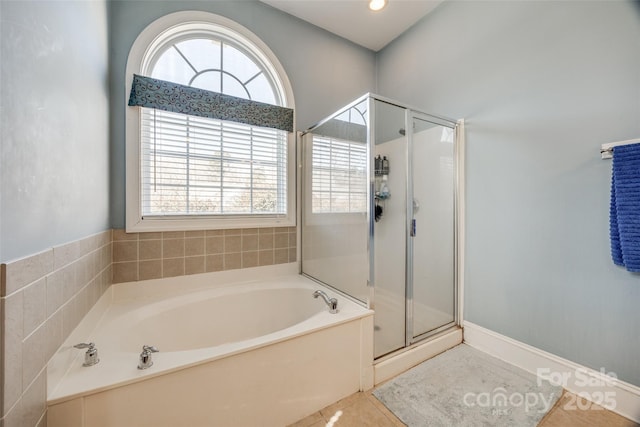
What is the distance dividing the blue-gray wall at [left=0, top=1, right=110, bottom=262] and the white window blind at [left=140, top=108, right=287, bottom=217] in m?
0.35

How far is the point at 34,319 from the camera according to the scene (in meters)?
0.73

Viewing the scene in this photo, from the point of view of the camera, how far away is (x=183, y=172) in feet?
5.79

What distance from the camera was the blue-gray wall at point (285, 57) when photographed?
1567 millimetres

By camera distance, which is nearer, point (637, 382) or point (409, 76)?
point (637, 382)

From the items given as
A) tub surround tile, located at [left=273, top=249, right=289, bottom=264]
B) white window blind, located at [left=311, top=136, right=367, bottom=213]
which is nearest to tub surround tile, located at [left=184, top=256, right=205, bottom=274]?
tub surround tile, located at [left=273, top=249, right=289, bottom=264]

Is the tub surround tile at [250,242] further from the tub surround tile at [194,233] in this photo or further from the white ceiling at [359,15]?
the white ceiling at [359,15]

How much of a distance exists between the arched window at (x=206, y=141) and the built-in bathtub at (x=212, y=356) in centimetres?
50

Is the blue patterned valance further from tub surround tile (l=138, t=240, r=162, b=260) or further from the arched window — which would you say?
tub surround tile (l=138, t=240, r=162, b=260)

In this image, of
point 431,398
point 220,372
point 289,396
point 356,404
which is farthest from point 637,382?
point 220,372

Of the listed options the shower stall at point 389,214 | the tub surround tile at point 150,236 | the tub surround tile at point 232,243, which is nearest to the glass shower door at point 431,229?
the shower stall at point 389,214

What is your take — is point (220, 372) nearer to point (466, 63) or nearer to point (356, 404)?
point (356, 404)

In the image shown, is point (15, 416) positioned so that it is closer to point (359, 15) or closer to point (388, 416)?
point (388, 416)

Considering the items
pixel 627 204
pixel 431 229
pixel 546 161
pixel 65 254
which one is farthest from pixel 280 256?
pixel 627 204

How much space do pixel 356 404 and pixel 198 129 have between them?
2.07m
